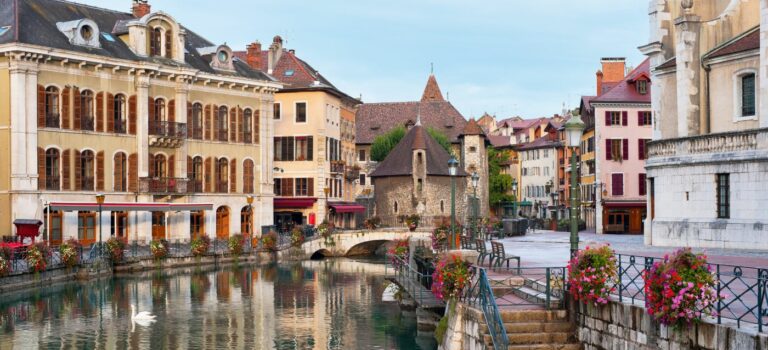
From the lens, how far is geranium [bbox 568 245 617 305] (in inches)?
653

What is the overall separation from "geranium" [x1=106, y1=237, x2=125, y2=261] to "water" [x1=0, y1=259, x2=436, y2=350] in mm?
1253

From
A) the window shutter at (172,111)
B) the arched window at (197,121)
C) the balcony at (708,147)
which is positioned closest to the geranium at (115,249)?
the window shutter at (172,111)

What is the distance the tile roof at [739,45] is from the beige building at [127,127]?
2915 cm

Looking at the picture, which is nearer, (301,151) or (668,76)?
(668,76)

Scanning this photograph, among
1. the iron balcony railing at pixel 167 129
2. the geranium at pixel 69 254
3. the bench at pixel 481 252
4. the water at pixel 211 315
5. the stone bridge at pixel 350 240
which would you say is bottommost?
the water at pixel 211 315

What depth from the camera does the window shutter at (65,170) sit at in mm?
47969

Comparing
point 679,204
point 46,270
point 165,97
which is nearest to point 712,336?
point 679,204

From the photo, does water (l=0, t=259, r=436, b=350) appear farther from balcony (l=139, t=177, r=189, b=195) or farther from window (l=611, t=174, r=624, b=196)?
window (l=611, t=174, r=624, b=196)

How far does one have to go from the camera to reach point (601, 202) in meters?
66.3

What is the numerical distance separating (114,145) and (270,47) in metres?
24.8

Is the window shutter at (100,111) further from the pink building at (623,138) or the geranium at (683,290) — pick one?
the geranium at (683,290)

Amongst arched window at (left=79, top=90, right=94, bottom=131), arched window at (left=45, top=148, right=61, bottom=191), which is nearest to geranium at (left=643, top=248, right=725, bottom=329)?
arched window at (left=45, top=148, right=61, bottom=191)

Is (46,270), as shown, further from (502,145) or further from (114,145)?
(502,145)

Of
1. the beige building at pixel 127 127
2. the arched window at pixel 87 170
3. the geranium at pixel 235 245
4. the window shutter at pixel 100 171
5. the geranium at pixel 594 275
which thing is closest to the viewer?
the geranium at pixel 594 275
